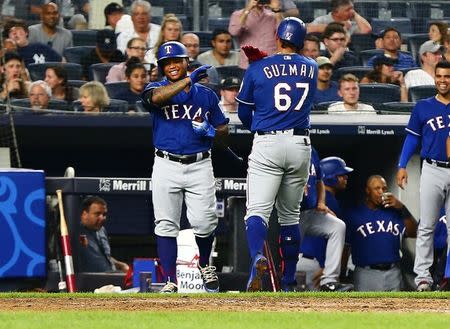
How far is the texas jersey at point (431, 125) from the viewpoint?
984 cm

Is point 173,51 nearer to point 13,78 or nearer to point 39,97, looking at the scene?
point 39,97

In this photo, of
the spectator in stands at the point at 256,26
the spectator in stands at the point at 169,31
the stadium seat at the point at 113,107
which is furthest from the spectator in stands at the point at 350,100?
the stadium seat at the point at 113,107

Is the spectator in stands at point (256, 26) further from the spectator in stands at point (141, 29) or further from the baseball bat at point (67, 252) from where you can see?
the baseball bat at point (67, 252)

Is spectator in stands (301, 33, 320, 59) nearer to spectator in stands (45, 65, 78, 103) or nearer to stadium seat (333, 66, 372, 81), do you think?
stadium seat (333, 66, 372, 81)

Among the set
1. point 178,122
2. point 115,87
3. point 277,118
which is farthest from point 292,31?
point 115,87

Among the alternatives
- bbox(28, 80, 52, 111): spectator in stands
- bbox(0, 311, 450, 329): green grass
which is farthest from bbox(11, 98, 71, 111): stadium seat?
bbox(0, 311, 450, 329): green grass

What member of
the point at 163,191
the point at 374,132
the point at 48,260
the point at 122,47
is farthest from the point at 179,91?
the point at 122,47

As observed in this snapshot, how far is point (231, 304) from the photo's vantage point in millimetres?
7359

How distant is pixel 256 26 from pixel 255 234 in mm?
4250

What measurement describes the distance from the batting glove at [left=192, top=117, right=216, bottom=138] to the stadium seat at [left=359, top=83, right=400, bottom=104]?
11.4ft

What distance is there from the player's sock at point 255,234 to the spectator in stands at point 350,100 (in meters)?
3.12

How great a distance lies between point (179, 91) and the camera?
8.70 metres

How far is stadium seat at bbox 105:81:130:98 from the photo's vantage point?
11.7m

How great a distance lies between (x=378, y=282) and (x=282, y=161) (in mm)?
2803
